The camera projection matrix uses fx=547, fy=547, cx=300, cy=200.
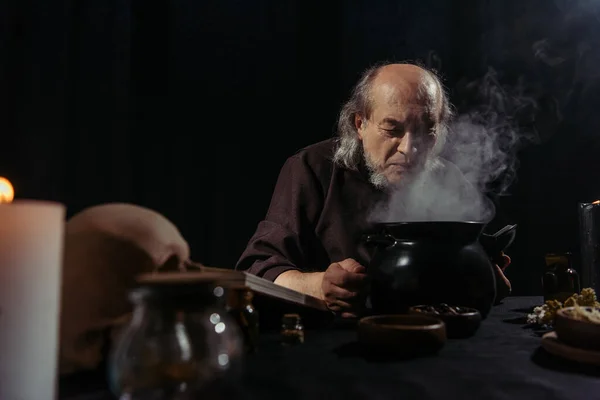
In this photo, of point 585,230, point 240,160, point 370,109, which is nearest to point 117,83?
point 240,160

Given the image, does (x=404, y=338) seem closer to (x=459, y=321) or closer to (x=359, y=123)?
(x=459, y=321)

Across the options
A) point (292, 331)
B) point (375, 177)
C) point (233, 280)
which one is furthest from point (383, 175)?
point (233, 280)

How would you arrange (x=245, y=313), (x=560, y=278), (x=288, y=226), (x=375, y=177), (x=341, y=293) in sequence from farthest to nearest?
(x=375, y=177)
(x=288, y=226)
(x=560, y=278)
(x=341, y=293)
(x=245, y=313)

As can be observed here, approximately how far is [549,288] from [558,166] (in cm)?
204

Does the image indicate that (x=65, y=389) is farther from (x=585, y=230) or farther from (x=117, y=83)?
(x=117, y=83)

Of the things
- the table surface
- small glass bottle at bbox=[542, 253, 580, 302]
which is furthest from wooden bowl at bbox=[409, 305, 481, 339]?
small glass bottle at bbox=[542, 253, 580, 302]

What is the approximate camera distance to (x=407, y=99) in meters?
2.24

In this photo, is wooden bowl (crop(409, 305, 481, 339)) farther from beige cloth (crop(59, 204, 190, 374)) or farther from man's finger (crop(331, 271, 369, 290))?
beige cloth (crop(59, 204, 190, 374))

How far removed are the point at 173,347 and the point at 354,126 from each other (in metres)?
1.97

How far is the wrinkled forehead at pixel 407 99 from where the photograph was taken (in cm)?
224

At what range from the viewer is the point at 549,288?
146 centimetres

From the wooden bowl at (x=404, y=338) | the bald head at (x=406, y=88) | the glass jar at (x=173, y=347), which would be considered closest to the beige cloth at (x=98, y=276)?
the glass jar at (x=173, y=347)

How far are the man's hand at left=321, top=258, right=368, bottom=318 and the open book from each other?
5cm

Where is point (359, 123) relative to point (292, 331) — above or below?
above
